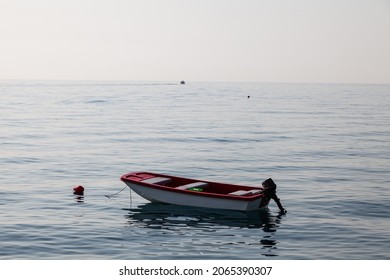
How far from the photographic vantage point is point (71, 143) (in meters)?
56.8

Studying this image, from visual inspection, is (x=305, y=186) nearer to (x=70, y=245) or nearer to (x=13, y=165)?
(x=70, y=245)

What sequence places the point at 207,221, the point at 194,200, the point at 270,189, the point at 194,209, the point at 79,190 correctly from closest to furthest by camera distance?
the point at 207,221 < the point at 270,189 < the point at 194,200 < the point at 194,209 < the point at 79,190

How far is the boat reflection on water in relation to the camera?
80.2ft

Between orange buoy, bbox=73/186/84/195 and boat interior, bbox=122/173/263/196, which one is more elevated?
boat interior, bbox=122/173/263/196

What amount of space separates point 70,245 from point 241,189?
1057cm

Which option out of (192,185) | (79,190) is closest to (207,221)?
(192,185)

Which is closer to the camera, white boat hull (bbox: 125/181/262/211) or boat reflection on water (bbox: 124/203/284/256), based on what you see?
boat reflection on water (bbox: 124/203/284/256)

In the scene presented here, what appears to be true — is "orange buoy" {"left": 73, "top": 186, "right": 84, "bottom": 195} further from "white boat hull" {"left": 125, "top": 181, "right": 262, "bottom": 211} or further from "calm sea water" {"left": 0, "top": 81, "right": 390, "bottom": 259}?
"white boat hull" {"left": 125, "top": 181, "right": 262, "bottom": 211}

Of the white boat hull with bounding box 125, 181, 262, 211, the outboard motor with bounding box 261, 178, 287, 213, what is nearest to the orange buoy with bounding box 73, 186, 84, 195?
the white boat hull with bounding box 125, 181, 262, 211

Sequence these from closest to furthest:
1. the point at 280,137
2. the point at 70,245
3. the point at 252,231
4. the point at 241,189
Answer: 1. the point at 70,245
2. the point at 252,231
3. the point at 241,189
4. the point at 280,137

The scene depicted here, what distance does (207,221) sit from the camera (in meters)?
26.4

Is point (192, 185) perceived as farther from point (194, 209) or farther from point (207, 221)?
point (207, 221)

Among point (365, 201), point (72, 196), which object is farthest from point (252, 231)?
point (72, 196)

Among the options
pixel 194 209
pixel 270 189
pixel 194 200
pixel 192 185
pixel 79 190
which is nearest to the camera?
pixel 270 189
